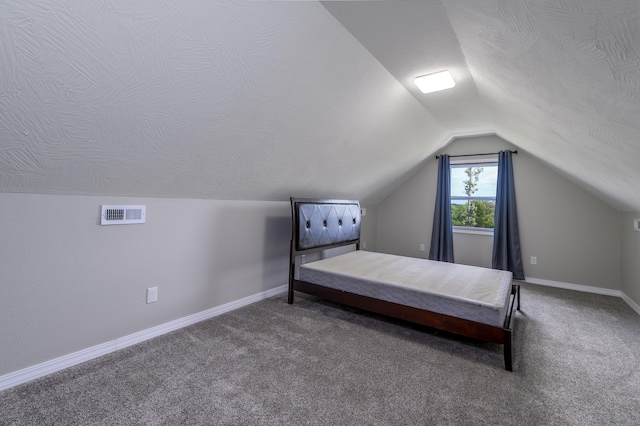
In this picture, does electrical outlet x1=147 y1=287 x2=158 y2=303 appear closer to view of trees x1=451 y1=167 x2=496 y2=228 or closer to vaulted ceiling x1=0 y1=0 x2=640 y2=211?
vaulted ceiling x1=0 y1=0 x2=640 y2=211

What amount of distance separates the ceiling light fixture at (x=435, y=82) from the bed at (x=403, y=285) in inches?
61.7

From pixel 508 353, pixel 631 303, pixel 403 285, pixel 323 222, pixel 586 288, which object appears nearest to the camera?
pixel 508 353

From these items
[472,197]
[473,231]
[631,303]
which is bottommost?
[631,303]

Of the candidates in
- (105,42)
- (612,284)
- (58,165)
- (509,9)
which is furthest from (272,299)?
(612,284)

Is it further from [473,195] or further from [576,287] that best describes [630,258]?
[473,195]

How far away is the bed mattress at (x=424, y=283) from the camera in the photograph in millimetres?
2024

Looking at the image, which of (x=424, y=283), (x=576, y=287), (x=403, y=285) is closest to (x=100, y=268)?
(x=403, y=285)

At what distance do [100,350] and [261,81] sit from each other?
209 centimetres

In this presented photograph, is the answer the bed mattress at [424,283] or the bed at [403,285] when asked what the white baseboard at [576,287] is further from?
the bed mattress at [424,283]

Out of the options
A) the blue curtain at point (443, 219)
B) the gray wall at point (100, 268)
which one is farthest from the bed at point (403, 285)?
the blue curtain at point (443, 219)

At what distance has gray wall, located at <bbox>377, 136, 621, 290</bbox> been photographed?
3701mm

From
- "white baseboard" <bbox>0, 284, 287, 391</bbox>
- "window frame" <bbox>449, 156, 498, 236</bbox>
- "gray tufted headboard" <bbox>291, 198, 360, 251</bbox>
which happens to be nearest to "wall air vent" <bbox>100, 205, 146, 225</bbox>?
"white baseboard" <bbox>0, 284, 287, 391</bbox>

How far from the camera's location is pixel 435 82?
2527mm

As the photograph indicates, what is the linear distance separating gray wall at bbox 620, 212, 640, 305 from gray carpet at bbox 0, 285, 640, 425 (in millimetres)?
866
